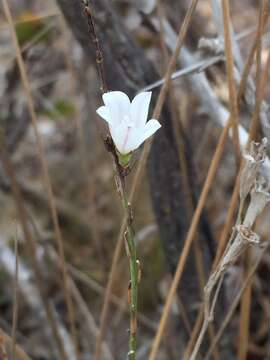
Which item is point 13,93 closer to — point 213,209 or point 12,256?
point 12,256

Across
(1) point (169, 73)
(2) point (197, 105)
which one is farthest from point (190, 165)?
(2) point (197, 105)

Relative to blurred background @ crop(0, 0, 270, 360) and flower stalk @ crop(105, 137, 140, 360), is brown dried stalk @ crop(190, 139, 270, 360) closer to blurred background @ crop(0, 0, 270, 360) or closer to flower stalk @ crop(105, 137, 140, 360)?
flower stalk @ crop(105, 137, 140, 360)

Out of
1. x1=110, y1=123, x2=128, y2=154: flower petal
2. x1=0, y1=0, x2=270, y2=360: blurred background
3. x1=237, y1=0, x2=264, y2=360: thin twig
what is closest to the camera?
x1=110, y1=123, x2=128, y2=154: flower petal

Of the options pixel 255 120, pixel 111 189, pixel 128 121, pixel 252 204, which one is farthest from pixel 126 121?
pixel 111 189

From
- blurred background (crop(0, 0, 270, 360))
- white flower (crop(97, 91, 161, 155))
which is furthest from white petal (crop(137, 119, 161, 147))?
blurred background (crop(0, 0, 270, 360))

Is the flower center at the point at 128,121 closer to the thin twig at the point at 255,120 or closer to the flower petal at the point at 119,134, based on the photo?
the flower petal at the point at 119,134

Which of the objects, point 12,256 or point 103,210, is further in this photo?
point 103,210
